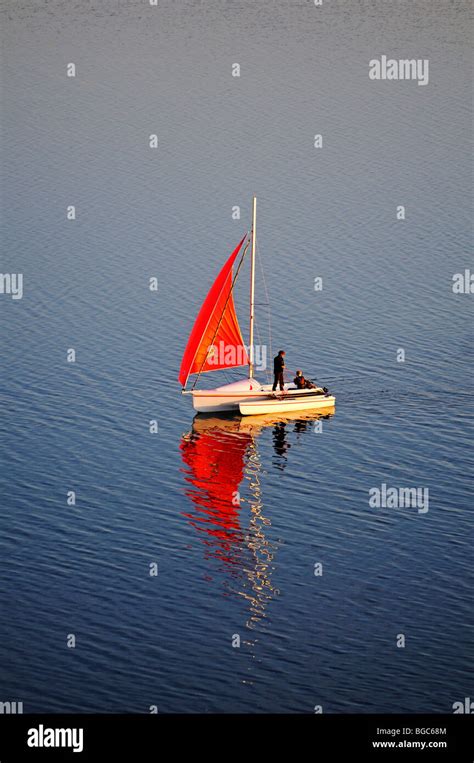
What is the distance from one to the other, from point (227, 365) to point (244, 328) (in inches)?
475

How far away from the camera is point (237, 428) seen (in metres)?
75.6

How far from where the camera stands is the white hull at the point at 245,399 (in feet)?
250

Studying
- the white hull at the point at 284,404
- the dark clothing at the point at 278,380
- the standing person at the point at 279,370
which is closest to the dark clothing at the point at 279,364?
the standing person at the point at 279,370

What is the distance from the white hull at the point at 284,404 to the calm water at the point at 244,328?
926 mm

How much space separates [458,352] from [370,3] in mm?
88134

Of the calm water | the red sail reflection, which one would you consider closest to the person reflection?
the calm water

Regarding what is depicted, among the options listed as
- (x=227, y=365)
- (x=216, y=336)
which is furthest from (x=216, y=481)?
(x=216, y=336)

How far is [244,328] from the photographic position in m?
90.5

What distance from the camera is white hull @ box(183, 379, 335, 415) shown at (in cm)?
7631

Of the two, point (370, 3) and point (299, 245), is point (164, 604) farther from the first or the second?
point (370, 3)

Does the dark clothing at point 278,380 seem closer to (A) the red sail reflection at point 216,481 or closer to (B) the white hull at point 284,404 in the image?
(B) the white hull at point 284,404

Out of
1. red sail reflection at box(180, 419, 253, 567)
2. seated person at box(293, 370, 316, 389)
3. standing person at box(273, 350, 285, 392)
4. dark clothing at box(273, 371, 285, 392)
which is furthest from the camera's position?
seated person at box(293, 370, 316, 389)

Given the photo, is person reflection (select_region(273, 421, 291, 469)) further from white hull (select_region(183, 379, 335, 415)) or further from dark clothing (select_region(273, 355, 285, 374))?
dark clothing (select_region(273, 355, 285, 374))

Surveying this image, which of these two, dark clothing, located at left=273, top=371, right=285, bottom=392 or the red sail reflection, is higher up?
dark clothing, located at left=273, top=371, right=285, bottom=392
